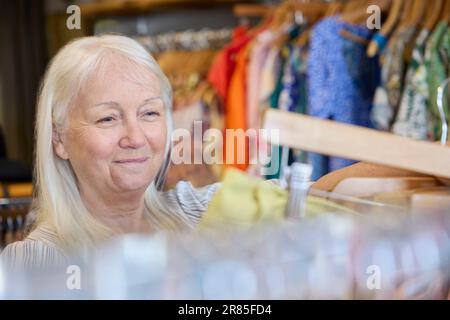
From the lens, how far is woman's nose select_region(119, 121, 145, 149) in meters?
0.94

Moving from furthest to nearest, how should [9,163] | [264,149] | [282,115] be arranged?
[9,163] → [264,149] → [282,115]

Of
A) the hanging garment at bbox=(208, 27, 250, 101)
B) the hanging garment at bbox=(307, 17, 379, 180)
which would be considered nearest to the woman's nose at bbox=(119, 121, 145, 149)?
the hanging garment at bbox=(307, 17, 379, 180)

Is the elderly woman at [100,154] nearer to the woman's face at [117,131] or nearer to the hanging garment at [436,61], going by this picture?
the woman's face at [117,131]

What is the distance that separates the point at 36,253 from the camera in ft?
3.09

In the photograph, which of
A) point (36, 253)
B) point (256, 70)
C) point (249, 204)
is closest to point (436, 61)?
point (256, 70)

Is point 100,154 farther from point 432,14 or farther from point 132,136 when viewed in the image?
point 432,14

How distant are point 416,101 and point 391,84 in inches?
2.8

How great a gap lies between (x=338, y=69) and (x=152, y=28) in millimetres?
1010

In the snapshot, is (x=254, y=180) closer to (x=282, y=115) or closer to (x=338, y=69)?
(x=282, y=115)

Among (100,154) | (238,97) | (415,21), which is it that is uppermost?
(415,21)

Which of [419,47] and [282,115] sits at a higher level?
[419,47]

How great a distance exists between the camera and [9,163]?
2066mm

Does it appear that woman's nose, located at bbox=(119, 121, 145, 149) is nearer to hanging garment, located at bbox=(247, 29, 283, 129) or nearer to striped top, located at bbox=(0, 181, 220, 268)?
striped top, located at bbox=(0, 181, 220, 268)
